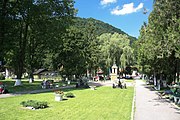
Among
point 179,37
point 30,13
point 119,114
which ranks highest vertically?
point 30,13

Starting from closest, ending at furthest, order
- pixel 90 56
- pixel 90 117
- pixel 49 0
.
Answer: pixel 90 117
pixel 49 0
pixel 90 56

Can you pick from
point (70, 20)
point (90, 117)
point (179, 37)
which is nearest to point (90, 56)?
point (70, 20)

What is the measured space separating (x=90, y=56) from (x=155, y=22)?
51.1 meters

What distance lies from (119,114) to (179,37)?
8015 millimetres

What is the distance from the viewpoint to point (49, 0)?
3700 centimetres

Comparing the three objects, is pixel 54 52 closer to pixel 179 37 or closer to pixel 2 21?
pixel 2 21

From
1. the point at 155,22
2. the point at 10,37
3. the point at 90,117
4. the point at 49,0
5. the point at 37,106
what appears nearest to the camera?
the point at 90,117

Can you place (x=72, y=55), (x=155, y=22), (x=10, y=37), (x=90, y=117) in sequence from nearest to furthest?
1. (x=90, y=117)
2. (x=155, y=22)
3. (x=10, y=37)
4. (x=72, y=55)

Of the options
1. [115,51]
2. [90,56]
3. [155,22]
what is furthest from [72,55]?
[155,22]

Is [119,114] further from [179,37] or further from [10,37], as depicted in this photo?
[10,37]

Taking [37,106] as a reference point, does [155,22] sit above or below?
above

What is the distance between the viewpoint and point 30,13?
35281mm

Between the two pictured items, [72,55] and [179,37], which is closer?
[179,37]

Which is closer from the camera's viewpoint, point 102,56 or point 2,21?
point 2,21
